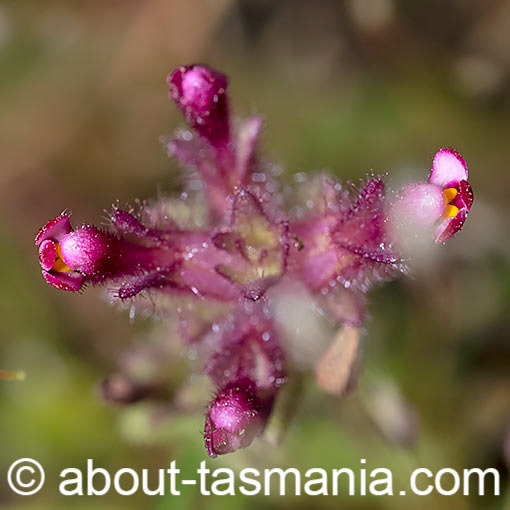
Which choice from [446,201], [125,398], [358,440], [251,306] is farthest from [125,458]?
[446,201]

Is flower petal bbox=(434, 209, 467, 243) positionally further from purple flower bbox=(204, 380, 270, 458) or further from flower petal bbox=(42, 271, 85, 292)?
flower petal bbox=(42, 271, 85, 292)

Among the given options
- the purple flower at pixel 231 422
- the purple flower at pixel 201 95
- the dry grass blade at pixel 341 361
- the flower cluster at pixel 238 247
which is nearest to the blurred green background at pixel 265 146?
the dry grass blade at pixel 341 361

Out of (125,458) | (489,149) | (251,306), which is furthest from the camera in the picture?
(489,149)

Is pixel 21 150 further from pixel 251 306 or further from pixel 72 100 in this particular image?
pixel 251 306

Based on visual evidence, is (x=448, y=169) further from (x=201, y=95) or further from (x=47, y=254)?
(x=47, y=254)

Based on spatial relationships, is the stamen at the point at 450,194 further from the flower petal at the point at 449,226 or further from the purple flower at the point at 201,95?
the purple flower at the point at 201,95

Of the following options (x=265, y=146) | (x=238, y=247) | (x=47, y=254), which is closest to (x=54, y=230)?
(x=47, y=254)
